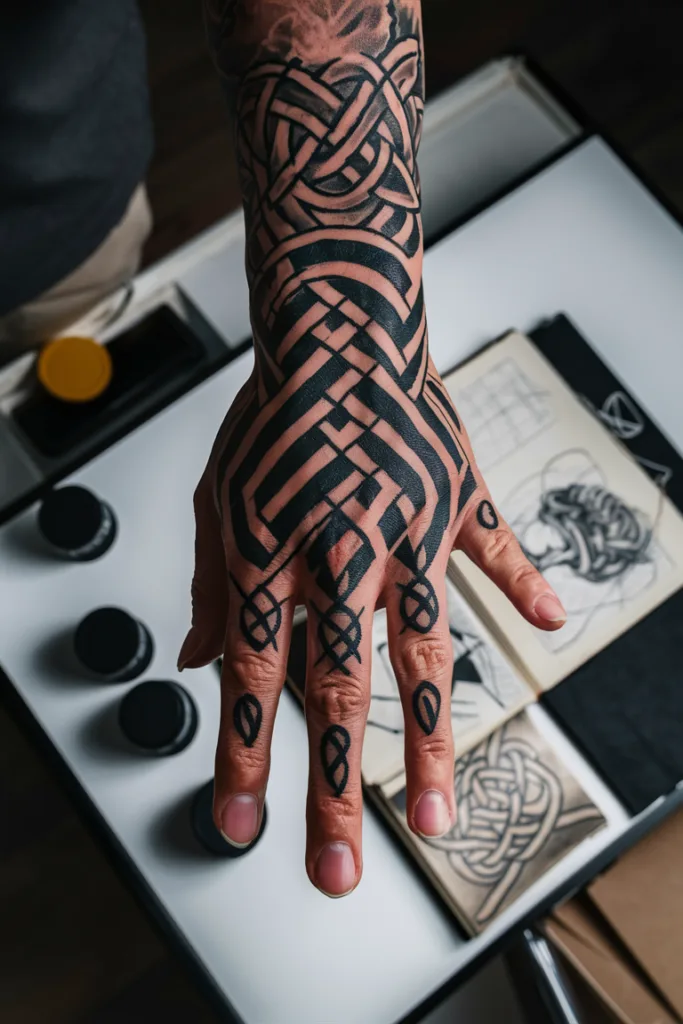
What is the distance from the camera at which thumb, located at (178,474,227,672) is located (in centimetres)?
77

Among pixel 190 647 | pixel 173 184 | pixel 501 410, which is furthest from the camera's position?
pixel 173 184

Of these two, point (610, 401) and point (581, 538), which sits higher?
point (610, 401)

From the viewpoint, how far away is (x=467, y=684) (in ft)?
3.14

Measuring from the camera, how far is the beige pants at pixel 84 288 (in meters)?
1.34

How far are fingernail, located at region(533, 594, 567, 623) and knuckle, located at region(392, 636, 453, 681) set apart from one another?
0.09 m

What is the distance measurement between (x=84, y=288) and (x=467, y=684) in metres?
0.81

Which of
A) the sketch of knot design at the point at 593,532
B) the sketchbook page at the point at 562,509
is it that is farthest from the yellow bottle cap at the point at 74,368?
the sketch of knot design at the point at 593,532

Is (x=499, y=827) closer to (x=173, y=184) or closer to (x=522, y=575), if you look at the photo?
(x=522, y=575)

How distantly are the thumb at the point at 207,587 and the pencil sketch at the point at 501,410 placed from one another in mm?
364

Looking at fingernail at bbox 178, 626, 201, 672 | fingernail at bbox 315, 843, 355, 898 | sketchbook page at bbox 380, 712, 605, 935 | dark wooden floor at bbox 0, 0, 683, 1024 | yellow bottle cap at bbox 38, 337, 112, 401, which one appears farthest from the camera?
dark wooden floor at bbox 0, 0, 683, 1024

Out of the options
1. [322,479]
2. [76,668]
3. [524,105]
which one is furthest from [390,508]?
[524,105]

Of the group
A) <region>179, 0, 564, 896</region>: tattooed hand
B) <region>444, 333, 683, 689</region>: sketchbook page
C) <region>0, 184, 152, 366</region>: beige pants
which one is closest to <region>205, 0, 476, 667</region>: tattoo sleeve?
<region>179, 0, 564, 896</region>: tattooed hand

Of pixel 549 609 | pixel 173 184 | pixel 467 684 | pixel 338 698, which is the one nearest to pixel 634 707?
pixel 467 684

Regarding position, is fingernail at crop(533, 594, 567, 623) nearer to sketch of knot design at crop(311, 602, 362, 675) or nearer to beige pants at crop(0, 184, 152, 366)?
sketch of knot design at crop(311, 602, 362, 675)
